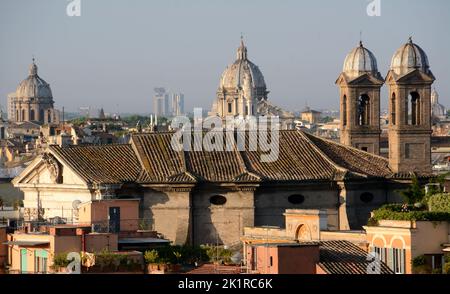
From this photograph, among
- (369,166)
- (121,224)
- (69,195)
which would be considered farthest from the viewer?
(369,166)

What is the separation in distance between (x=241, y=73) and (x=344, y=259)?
161 m

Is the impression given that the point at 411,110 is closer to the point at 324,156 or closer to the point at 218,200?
the point at 324,156

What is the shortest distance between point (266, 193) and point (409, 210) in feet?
50.9

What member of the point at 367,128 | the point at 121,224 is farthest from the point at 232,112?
the point at 121,224

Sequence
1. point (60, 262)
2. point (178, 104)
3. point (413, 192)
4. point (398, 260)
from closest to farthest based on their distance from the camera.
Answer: point (60, 262), point (398, 260), point (413, 192), point (178, 104)

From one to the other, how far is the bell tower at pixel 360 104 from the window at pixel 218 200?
849cm

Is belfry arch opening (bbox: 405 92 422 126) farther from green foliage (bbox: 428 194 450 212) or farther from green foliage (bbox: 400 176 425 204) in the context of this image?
green foliage (bbox: 428 194 450 212)

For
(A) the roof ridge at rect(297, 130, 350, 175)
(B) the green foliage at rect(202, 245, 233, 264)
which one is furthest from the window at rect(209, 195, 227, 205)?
(B) the green foliage at rect(202, 245, 233, 264)

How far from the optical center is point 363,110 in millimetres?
57656

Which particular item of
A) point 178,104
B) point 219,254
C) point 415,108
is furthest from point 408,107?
point 178,104

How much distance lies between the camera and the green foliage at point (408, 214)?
105ft

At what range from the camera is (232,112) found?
576 ft

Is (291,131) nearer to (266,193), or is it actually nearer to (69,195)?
(266,193)
